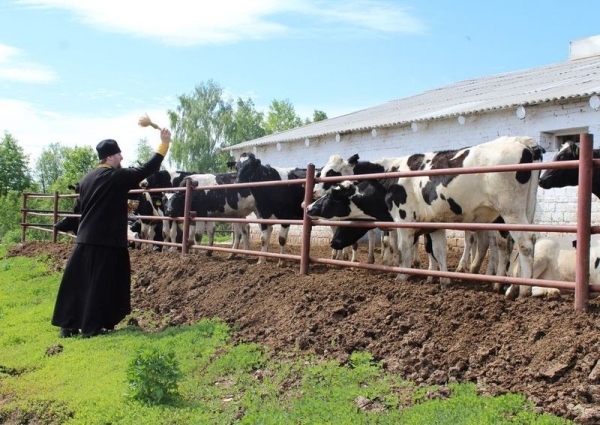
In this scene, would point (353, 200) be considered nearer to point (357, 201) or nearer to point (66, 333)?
point (357, 201)

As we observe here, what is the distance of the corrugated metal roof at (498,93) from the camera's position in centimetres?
1393

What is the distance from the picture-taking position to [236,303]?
7547 mm

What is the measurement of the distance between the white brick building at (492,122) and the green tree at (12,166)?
1213 inches

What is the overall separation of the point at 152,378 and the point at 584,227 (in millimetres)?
3503

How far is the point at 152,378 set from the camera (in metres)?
5.21

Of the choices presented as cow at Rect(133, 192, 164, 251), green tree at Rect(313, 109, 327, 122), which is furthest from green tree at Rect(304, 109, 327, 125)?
cow at Rect(133, 192, 164, 251)

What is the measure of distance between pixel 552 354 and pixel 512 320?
0.71m

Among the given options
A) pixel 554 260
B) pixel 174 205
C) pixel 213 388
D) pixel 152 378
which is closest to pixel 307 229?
pixel 554 260

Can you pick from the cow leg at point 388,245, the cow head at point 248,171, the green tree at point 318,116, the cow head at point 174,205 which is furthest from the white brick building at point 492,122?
the green tree at point 318,116

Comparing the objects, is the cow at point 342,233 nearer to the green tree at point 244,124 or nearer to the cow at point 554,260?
the cow at point 554,260

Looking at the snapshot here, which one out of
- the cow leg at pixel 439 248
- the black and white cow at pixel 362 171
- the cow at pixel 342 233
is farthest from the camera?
the black and white cow at pixel 362 171

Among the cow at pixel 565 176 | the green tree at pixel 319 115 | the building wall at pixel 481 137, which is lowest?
the cow at pixel 565 176

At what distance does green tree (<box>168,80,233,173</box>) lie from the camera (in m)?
51.8

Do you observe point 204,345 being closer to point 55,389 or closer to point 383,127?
point 55,389
